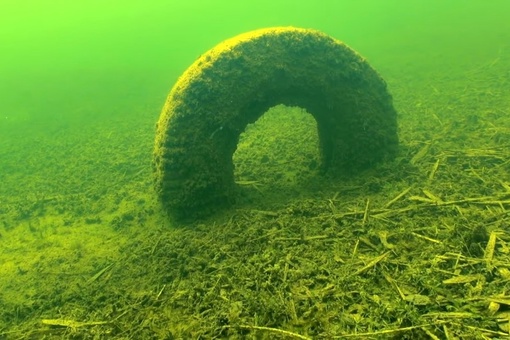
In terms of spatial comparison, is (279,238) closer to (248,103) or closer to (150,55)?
(248,103)

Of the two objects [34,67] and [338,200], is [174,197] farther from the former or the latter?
[34,67]

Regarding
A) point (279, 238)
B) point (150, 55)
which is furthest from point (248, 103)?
point (150, 55)

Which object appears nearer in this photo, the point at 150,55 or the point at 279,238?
the point at 279,238

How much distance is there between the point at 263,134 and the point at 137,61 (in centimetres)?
2250

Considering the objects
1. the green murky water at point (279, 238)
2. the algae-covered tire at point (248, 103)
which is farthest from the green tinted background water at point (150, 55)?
the algae-covered tire at point (248, 103)

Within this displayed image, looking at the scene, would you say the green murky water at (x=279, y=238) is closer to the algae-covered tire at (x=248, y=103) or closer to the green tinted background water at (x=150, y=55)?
Result: the algae-covered tire at (x=248, y=103)

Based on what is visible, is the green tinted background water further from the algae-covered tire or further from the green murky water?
the algae-covered tire

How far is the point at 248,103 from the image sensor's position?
→ 491cm

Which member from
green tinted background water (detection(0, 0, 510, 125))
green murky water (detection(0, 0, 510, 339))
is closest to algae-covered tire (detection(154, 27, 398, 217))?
green murky water (detection(0, 0, 510, 339))

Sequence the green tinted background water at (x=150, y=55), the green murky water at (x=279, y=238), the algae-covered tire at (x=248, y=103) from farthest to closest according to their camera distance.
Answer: the green tinted background water at (x=150, y=55)
the algae-covered tire at (x=248, y=103)
the green murky water at (x=279, y=238)

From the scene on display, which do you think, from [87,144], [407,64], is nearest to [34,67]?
[87,144]

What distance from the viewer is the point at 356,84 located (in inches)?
207

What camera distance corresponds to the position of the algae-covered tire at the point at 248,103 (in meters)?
4.67

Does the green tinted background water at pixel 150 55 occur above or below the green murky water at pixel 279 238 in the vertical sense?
above
